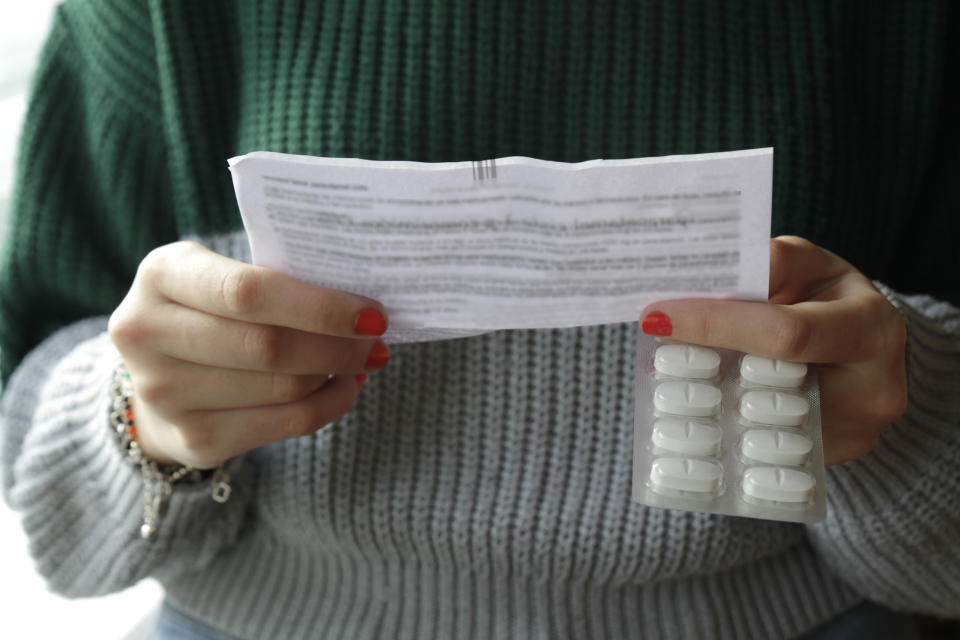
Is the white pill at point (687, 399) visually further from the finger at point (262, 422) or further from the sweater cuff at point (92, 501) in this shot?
the sweater cuff at point (92, 501)

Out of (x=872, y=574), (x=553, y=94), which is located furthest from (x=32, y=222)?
(x=872, y=574)

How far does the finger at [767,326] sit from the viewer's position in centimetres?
40

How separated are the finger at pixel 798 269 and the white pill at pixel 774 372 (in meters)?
0.04

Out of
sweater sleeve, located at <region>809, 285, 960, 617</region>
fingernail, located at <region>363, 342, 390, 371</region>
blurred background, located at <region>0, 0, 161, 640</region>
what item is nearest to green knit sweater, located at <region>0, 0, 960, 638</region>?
sweater sleeve, located at <region>809, 285, 960, 617</region>

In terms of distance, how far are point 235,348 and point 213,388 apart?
0.04 metres

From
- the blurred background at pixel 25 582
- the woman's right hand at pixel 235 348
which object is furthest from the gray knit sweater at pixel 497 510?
the blurred background at pixel 25 582

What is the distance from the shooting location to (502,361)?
0.59 m

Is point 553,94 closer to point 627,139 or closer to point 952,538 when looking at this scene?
point 627,139

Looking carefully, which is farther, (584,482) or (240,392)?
(584,482)

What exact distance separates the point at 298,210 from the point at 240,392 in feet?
0.43

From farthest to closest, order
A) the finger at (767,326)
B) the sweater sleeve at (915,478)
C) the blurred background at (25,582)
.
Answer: the blurred background at (25,582) < the sweater sleeve at (915,478) < the finger at (767,326)

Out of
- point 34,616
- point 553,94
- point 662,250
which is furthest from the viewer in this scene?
point 34,616

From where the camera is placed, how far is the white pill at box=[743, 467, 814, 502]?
404mm

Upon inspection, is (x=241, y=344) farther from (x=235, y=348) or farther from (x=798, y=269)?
(x=798, y=269)
